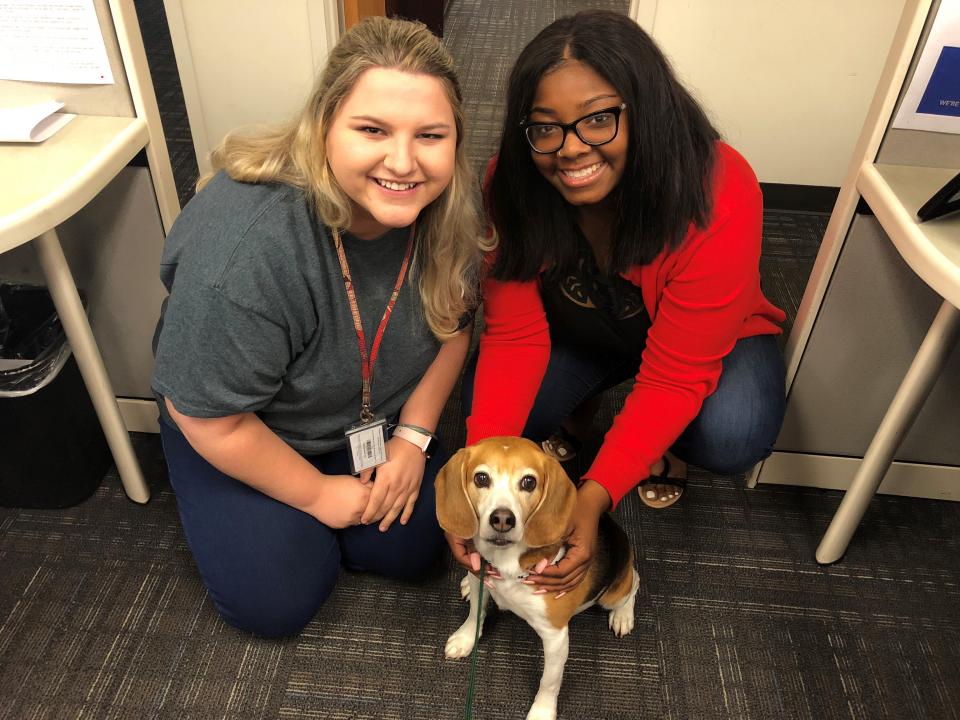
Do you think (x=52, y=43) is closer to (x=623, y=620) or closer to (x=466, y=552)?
(x=466, y=552)

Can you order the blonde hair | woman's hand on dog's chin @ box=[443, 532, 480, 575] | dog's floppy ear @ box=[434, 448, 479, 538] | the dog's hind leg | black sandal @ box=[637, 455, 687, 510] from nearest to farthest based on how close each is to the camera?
the blonde hair
dog's floppy ear @ box=[434, 448, 479, 538]
woman's hand on dog's chin @ box=[443, 532, 480, 575]
the dog's hind leg
black sandal @ box=[637, 455, 687, 510]

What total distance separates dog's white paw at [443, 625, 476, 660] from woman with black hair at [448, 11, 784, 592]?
0.28 metres

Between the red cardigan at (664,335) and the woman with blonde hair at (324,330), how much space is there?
0.10 meters

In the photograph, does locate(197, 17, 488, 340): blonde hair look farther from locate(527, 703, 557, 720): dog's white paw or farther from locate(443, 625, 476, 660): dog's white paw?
locate(527, 703, 557, 720): dog's white paw

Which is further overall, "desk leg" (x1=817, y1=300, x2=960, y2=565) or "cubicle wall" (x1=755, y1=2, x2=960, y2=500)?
"cubicle wall" (x1=755, y1=2, x2=960, y2=500)

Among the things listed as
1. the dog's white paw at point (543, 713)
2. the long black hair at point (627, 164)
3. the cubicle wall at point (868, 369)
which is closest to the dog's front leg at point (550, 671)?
the dog's white paw at point (543, 713)

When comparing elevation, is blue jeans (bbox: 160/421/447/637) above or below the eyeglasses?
below

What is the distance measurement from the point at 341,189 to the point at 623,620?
0.98 m

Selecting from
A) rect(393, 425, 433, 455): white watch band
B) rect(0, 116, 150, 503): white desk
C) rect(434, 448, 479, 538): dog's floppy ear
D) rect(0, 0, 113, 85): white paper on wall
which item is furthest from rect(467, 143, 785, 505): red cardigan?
rect(0, 0, 113, 85): white paper on wall

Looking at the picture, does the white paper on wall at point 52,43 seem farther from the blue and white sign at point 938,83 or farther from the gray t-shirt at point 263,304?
the blue and white sign at point 938,83

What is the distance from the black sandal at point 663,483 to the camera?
1.82 meters

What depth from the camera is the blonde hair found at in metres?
1.08

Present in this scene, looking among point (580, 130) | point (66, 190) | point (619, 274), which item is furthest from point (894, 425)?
point (66, 190)

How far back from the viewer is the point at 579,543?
1294 millimetres
